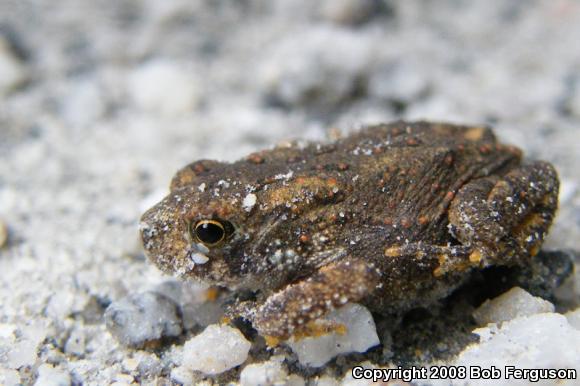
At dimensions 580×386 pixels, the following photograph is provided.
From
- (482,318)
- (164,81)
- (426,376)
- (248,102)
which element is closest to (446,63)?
(248,102)

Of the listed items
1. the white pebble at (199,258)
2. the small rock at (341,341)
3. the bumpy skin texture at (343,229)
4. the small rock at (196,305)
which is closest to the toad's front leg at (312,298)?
the bumpy skin texture at (343,229)

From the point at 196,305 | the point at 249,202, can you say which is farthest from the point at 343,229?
the point at 196,305

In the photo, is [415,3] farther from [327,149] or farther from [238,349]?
[238,349]

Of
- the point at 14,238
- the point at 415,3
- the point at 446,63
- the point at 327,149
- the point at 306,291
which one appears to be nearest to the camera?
the point at 306,291

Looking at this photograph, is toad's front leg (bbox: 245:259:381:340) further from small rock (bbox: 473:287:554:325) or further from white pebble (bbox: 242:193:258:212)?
small rock (bbox: 473:287:554:325)

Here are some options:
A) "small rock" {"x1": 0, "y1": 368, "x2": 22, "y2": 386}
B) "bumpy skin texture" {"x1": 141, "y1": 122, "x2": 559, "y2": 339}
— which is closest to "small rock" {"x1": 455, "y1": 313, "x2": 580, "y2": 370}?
"bumpy skin texture" {"x1": 141, "y1": 122, "x2": 559, "y2": 339}

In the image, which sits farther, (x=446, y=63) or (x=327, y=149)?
(x=446, y=63)

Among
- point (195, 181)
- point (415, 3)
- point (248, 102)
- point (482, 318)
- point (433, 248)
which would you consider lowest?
point (482, 318)
